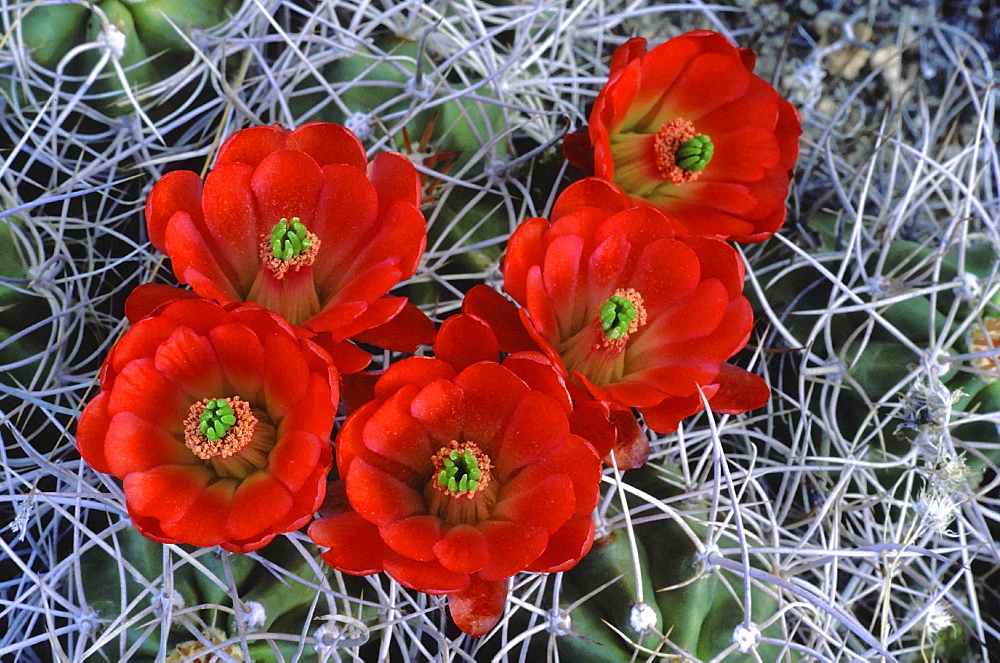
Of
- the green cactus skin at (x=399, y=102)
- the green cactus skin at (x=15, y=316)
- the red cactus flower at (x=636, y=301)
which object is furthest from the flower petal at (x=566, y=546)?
the green cactus skin at (x=15, y=316)

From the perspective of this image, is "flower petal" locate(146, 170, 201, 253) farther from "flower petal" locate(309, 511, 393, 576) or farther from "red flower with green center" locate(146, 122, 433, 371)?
"flower petal" locate(309, 511, 393, 576)

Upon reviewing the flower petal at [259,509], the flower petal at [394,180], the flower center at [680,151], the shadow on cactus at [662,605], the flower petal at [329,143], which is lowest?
the shadow on cactus at [662,605]

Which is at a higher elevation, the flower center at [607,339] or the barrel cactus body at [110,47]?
the barrel cactus body at [110,47]

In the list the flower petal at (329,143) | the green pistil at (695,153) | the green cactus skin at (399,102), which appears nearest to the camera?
the flower petal at (329,143)

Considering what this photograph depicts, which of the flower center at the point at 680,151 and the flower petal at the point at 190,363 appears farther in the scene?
the flower center at the point at 680,151

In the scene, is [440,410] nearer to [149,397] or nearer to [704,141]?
[149,397]

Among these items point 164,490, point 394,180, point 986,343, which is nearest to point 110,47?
point 394,180

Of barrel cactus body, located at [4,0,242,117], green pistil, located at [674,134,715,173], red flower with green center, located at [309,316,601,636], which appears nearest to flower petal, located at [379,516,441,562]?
red flower with green center, located at [309,316,601,636]

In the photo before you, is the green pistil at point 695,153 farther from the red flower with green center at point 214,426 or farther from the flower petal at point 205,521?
the flower petal at point 205,521
